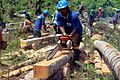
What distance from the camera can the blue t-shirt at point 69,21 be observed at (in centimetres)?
897

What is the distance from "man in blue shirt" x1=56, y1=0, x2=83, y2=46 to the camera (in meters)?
8.85

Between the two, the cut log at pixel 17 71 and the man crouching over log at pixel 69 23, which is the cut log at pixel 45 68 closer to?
the cut log at pixel 17 71

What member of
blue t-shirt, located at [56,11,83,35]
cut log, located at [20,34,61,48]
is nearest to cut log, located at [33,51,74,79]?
blue t-shirt, located at [56,11,83,35]

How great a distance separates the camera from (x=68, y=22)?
9.20 metres

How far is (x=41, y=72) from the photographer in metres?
6.50

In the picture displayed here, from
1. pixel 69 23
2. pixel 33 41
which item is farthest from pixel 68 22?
pixel 33 41

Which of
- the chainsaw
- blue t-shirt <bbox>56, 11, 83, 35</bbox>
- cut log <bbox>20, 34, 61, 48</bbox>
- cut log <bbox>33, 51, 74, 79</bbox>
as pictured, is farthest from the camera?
cut log <bbox>20, 34, 61, 48</bbox>

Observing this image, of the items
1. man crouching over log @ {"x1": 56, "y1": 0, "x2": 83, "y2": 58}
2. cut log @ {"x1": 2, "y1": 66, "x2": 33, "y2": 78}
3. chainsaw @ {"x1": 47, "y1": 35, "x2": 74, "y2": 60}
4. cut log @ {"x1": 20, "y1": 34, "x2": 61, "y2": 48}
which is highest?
man crouching over log @ {"x1": 56, "y1": 0, "x2": 83, "y2": 58}

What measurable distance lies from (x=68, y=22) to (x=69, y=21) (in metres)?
0.07

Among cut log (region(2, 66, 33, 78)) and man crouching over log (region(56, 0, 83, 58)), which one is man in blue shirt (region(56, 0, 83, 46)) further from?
cut log (region(2, 66, 33, 78))

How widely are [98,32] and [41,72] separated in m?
10.8

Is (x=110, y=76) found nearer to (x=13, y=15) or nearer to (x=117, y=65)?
(x=117, y=65)

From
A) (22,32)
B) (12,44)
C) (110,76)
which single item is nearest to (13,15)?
(22,32)

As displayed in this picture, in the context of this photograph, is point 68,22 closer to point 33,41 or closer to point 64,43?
point 64,43
